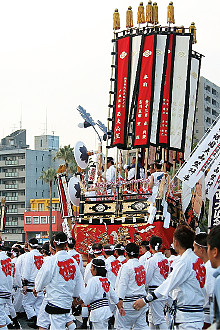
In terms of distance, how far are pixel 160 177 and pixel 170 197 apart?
4.85 ft

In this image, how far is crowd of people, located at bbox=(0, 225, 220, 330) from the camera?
19.6 feet

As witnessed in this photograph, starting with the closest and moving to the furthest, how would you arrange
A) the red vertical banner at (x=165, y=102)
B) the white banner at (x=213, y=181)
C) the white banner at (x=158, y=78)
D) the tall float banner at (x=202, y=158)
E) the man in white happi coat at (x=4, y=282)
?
1. the man in white happi coat at (x=4, y=282)
2. the white banner at (x=213, y=181)
3. the tall float banner at (x=202, y=158)
4. the white banner at (x=158, y=78)
5. the red vertical banner at (x=165, y=102)

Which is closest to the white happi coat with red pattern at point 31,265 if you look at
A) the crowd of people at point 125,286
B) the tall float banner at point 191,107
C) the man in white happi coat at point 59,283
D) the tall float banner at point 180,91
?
the crowd of people at point 125,286

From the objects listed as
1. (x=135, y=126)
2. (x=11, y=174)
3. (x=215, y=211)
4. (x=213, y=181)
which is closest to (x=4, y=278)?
(x=213, y=181)

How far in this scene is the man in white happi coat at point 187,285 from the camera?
596 centimetres

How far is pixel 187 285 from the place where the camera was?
603 centimetres

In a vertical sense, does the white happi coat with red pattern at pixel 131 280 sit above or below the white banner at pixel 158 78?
below

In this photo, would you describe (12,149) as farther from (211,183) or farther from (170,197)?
(211,183)

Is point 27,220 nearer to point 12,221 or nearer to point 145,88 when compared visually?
point 12,221

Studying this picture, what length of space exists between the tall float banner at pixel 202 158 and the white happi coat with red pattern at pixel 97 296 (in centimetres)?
482

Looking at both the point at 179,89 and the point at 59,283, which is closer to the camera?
the point at 59,283

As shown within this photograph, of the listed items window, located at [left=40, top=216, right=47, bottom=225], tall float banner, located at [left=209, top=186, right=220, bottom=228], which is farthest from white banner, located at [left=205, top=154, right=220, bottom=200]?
window, located at [left=40, top=216, right=47, bottom=225]

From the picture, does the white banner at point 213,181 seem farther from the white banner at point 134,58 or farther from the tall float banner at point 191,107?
the tall float banner at point 191,107

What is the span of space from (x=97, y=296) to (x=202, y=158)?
17.3 ft
